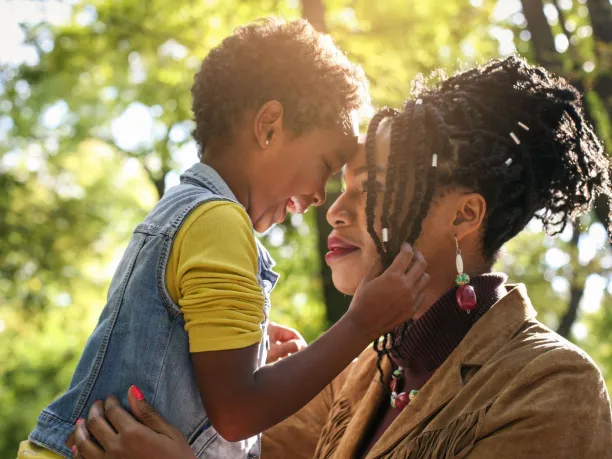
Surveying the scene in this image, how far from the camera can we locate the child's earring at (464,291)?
2.58m

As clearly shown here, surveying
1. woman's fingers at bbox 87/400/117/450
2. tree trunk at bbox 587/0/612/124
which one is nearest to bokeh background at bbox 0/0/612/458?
tree trunk at bbox 587/0/612/124

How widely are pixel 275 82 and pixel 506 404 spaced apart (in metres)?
1.37

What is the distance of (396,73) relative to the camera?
7.25m

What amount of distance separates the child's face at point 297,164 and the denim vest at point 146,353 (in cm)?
34

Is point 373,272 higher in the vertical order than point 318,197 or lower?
lower

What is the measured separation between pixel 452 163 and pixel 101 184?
53.4 ft

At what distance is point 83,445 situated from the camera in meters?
2.28

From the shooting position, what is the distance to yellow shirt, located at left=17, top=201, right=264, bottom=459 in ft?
7.25

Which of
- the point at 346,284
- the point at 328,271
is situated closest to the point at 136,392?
the point at 346,284

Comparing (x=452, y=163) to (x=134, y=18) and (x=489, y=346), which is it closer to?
(x=489, y=346)

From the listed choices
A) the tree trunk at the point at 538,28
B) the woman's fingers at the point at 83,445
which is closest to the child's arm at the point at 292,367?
the woman's fingers at the point at 83,445

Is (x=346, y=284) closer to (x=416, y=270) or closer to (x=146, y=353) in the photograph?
(x=416, y=270)

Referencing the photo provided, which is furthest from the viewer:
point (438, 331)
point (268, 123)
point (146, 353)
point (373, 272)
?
point (268, 123)

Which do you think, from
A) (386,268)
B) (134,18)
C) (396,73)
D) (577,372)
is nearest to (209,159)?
(386,268)
